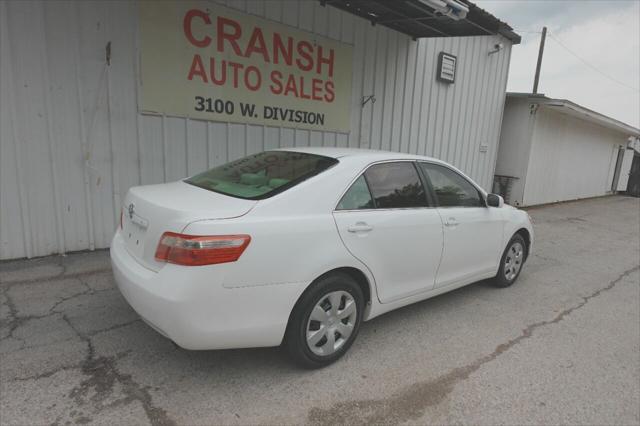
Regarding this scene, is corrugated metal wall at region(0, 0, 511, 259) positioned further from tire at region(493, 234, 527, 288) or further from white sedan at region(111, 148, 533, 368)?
tire at region(493, 234, 527, 288)

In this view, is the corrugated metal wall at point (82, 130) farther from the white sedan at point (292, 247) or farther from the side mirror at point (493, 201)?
the side mirror at point (493, 201)

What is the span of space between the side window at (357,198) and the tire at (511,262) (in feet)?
7.62

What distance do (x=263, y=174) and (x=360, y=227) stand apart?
0.86 metres

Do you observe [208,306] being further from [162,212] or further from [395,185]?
[395,185]

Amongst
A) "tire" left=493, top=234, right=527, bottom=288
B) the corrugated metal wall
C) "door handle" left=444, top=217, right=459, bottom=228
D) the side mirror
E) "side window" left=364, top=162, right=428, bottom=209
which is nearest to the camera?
"side window" left=364, top=162, right=428, bottom=209

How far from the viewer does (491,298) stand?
14.7 feet

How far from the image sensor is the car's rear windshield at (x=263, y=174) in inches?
112

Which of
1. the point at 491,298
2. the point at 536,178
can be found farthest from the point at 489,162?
the point at 491,298

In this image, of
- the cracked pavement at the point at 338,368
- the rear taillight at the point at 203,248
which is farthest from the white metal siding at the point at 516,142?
the rear taillight at the point at 203,248

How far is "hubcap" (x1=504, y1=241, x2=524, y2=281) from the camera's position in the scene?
4750 mm

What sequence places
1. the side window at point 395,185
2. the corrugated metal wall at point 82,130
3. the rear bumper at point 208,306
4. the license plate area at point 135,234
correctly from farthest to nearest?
1. the corrugated metal wall at point 82,130
2. the side window at point 395,185
3. the license plate area at point 135,234
4. the rear bumper at point 208,306

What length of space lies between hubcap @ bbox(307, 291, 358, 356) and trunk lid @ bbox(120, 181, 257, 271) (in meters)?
0.87

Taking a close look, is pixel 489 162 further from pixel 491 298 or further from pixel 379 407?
pixel 379 407

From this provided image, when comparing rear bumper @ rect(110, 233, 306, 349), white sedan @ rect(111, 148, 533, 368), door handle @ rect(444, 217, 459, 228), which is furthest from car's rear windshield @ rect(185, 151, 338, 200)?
door handle @ rect(444, 217, 459, 228)
